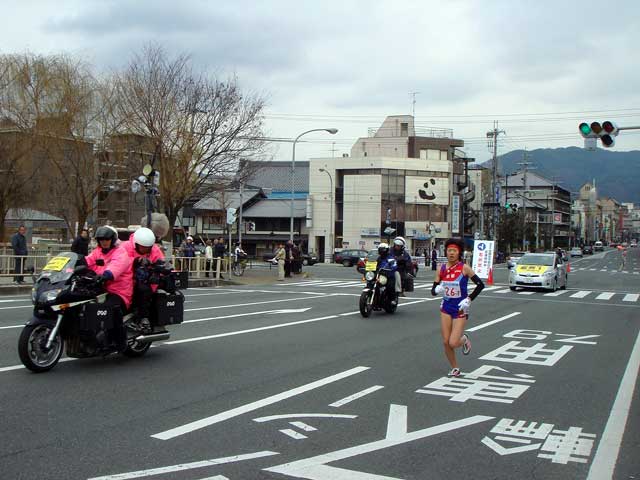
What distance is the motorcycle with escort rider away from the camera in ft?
26.2

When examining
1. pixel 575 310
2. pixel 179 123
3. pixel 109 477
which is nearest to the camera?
pixel 109 477

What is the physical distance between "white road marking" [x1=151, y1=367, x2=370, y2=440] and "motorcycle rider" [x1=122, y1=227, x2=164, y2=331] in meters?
2.55

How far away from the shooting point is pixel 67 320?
322 inches

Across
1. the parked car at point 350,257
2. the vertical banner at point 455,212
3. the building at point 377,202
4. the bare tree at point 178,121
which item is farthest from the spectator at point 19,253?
the vertical banner at point 455,212

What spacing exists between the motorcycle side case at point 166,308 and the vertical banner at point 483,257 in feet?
90.7

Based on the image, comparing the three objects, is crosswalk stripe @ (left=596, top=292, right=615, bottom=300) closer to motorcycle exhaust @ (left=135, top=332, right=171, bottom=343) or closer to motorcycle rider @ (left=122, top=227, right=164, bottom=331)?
motorcycle exhaust @ (left=135, top=332, right=171, bottom=343)

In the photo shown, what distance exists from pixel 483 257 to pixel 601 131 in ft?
55.5

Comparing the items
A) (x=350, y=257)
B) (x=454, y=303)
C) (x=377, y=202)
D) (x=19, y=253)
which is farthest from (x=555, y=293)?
(x=377, y=202)

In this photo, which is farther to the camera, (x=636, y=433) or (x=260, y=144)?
(x=260, y=144)

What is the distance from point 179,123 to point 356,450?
26945 mm

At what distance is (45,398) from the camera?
695 cm

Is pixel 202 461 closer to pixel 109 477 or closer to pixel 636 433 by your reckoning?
pixel 109 477

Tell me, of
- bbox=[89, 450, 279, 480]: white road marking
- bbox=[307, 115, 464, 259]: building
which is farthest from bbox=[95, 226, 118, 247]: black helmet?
bbox=[307, 115, 464, 259]: building

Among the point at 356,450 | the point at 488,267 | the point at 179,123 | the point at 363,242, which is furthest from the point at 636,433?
the point at 363,242
